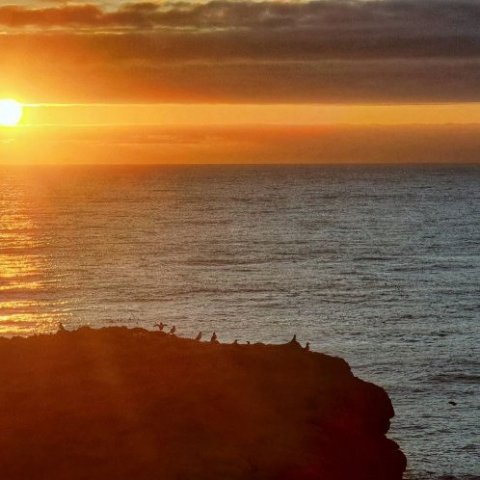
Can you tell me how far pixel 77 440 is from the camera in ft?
68.9

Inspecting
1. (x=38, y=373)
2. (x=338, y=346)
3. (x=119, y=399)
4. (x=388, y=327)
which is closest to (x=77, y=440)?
(x=119, y=399)

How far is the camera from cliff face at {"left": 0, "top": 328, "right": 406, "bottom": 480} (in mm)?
20156

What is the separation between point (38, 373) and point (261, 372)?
6088mm

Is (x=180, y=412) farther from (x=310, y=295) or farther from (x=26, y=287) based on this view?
(x=26, y=287)

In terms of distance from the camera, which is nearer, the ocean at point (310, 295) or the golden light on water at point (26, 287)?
the ocean at point (310, 295)

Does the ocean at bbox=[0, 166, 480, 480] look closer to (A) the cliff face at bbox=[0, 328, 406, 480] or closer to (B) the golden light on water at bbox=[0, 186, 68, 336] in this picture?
(B) the golden light on water at bbox=[0, 186, 68, 336]

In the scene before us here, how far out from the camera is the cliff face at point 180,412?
20.2m

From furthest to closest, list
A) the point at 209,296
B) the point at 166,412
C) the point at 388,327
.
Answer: the point at 209,296 → the point at 388,327 → the point at 166,412

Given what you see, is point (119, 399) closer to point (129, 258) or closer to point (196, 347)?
point (196, 347)

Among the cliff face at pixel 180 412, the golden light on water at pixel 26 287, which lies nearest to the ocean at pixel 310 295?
the golden light on water at pixel 26 287

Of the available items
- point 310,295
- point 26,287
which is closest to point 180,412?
point 310,295

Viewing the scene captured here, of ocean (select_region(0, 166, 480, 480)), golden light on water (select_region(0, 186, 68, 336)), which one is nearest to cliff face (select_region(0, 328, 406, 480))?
ocean (select_region(0, 166, 480, 480))

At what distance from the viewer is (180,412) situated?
74.0 feet

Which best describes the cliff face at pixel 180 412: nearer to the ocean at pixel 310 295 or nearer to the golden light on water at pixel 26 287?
the ocean at pixel 310 295
